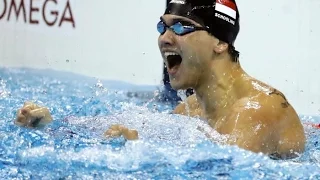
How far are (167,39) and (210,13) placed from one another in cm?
19

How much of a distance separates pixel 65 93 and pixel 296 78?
153cm

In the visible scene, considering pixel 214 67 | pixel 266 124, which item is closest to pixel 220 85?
pixel 214 67

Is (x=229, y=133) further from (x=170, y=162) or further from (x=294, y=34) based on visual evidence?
(x=294, y=34)

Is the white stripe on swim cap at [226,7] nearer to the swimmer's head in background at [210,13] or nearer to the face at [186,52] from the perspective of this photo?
the swimmer's head in background at [210,13]

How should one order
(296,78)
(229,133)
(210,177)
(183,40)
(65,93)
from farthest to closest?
(65,93) < (296,78) < (183,40) < (229,133) < (210,177)

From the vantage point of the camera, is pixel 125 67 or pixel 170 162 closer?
pixel 170 162

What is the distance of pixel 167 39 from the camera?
2.31m

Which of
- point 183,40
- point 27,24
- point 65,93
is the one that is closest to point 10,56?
point 27,24

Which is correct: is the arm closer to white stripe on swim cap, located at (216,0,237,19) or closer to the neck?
the neck

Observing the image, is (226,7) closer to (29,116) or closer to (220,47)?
(220,47)

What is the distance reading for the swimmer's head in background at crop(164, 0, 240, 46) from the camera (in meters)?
2.33

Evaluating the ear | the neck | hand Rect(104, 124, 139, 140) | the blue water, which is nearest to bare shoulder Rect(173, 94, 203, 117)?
→ the blue water

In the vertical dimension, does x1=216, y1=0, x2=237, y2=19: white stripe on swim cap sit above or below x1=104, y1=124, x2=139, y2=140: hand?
above

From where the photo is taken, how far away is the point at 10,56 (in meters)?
4.91
